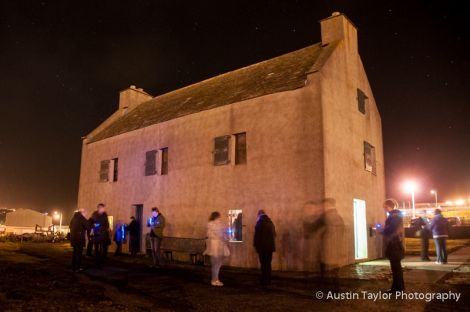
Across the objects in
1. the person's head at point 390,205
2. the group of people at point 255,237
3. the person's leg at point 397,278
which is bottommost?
the person's leg at point 397,278

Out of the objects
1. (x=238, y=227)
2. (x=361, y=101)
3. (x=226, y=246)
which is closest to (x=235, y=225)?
(x=238, y=227)

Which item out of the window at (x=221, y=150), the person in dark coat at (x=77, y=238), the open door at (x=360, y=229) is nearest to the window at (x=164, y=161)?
the window at (x=221, y=150)

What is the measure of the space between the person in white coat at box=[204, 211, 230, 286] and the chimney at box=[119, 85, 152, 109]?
58.4 ft

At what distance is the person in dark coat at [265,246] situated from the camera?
30.7 ft

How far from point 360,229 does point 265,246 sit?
23.5ft

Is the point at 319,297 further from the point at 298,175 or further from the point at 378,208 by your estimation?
the point at 378,208

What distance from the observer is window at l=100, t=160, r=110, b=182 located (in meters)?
21.2

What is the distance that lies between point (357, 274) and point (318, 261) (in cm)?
136

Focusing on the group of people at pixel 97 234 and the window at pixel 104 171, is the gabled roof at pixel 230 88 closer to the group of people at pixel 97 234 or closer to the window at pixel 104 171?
the window at pixel 104 171

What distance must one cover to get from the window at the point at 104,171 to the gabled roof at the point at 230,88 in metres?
1.54

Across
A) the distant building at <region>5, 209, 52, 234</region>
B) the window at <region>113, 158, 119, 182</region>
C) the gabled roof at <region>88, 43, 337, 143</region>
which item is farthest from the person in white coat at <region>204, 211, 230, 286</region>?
the distant building at <region>5, 209, 52, 234</region>

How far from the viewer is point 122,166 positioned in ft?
66.0

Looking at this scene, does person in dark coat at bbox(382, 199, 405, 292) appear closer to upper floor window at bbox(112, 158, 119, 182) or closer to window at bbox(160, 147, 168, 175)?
window at bbox(160, 147, 168, 175)

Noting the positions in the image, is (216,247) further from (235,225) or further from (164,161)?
(164,161)
